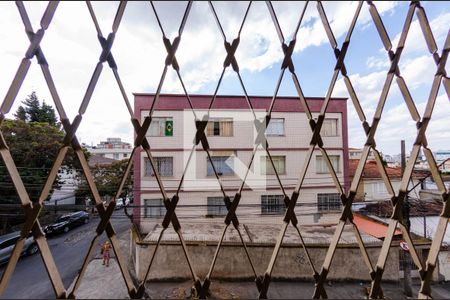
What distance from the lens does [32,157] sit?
538cm

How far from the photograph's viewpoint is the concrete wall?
5.78 metres

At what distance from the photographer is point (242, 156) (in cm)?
947

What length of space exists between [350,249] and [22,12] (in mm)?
7204

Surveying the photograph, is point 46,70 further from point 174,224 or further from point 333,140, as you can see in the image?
point 333,140

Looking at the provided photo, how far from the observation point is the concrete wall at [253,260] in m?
5.78

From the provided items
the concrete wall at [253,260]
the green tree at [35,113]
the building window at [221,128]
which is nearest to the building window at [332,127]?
the building window at [221,128]

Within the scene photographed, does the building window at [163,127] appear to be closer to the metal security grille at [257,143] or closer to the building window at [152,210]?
the building window at [152,210]

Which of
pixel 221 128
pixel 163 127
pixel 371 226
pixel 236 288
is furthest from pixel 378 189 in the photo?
pixel 163 127

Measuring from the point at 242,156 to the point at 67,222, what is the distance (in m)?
7.02

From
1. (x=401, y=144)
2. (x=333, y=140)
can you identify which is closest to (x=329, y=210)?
(x=333, y=140)

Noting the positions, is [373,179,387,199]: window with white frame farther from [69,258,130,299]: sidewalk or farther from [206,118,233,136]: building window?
[69,258,130,299]: sidewalk

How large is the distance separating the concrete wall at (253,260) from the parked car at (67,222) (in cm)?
372

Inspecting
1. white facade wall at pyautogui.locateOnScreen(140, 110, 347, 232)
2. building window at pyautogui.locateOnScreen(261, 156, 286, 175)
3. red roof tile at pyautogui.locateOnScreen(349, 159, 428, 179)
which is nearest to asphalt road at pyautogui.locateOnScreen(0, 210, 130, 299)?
white facade wall at pyautogui.locateOnScreen(140, 110, 347, 232)

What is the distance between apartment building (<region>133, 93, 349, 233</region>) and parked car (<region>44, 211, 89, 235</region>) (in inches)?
87.7
